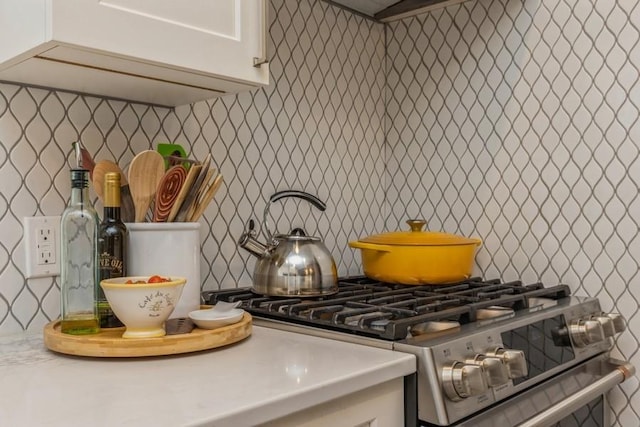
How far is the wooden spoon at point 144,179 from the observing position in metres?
1.15

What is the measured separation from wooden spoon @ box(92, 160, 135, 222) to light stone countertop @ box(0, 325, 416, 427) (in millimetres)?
287

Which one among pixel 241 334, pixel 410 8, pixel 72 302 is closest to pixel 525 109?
pixel 410 8

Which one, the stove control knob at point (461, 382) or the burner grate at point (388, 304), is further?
the burner grate at point (388, 304)

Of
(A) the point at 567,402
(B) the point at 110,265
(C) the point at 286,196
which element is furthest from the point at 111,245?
(A) the point at 567,402

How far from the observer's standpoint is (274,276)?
1.39 metres

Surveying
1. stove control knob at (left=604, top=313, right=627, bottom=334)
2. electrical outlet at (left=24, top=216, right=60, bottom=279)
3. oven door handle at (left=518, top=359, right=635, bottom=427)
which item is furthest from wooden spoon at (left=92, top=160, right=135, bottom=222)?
stove control knob at (left=604, top=313, right=627, bottom=334)

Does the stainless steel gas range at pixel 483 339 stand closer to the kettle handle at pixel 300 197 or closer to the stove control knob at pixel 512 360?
the stove control knob at pixel 512 360

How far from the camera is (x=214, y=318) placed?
1.07m

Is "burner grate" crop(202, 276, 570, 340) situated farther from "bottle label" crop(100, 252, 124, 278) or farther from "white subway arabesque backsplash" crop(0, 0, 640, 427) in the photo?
"bottle label" crop(100, 252, 124, 278)

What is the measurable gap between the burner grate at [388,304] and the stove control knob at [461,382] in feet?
0.36

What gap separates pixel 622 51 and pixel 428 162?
63cm

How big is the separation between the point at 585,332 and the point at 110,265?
1.02 metres

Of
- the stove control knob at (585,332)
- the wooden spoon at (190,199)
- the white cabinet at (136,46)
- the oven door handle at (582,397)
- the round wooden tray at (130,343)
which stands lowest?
the oven door handle at (582,397)

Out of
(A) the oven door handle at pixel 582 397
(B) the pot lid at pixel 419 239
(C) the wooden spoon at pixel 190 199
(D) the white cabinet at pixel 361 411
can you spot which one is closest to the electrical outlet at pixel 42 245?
(C) the wooden spoon at pixel 190 199
